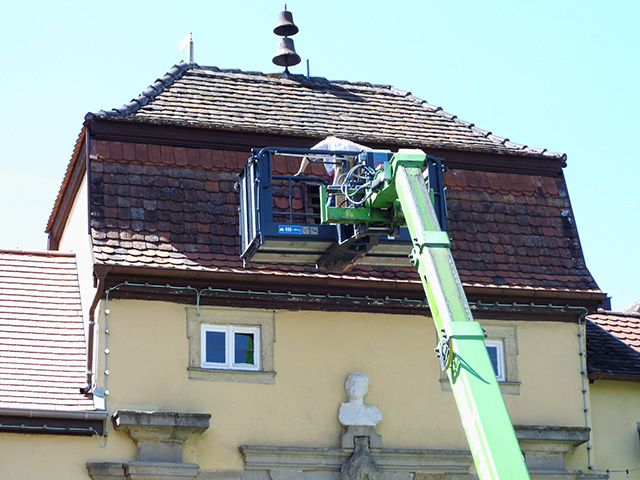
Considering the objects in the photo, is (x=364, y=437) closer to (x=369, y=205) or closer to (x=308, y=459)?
(x=308, y=459)

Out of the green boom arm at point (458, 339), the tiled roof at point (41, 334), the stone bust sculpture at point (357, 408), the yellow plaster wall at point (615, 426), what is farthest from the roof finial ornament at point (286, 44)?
the green boom arm at point (458, 339)

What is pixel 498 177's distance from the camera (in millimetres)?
18953

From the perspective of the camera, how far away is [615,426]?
728 inches

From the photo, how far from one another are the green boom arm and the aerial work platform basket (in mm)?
834

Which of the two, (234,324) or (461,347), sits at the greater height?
(234,324)

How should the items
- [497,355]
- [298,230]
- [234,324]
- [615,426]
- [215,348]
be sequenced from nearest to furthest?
1. [298,230]
2. [215,348]
3. [234,324]
4. [497,355]
5. [615,426]

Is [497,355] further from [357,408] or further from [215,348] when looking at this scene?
[215,348]

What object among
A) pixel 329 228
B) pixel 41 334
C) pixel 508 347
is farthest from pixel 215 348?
pixel 508 347

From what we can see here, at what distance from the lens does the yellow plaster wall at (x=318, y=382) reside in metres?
16.2

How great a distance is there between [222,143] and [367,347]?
3.51 meters

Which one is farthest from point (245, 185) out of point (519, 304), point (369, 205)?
point (519, 304)

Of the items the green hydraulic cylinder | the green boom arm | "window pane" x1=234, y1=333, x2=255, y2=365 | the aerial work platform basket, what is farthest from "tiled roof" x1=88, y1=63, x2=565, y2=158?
the green hydraulic cylinder

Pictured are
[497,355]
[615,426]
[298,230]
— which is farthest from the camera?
[615,426]

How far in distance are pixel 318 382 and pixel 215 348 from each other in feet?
4.71
